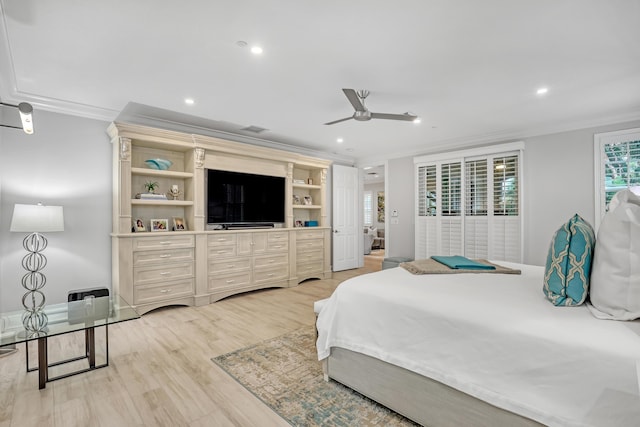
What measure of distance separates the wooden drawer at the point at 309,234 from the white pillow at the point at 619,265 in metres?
4.27

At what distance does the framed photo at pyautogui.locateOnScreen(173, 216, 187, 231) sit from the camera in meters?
4.27

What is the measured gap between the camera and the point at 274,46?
93.6 inches

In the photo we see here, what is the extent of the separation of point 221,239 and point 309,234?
1.69 metres

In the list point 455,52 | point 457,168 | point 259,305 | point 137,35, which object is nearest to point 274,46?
point 137,35

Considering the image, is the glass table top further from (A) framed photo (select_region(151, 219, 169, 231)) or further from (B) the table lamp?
(A) framed photo (select_region(151, 219, 169, 231))

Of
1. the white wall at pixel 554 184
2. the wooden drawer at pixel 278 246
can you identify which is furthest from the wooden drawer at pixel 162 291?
the white wall at pixel 554 184

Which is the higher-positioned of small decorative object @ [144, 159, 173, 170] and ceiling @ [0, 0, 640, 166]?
ceiling @ [0, 0, 640, 166]

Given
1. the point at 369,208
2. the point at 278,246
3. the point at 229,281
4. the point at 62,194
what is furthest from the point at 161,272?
the point at 369,208

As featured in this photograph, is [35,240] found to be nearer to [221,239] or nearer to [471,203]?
[221,239]

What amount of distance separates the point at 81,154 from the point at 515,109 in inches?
204

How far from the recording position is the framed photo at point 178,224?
14.0 feet

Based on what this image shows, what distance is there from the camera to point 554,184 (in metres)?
Result: 4.47

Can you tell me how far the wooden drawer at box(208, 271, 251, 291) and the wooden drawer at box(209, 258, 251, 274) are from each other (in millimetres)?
73

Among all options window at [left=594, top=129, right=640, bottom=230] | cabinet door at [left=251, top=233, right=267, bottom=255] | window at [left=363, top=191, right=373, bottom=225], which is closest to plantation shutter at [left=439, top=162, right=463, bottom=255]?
window at [left=594, top=129, right=640, bottom=230]
